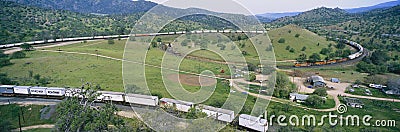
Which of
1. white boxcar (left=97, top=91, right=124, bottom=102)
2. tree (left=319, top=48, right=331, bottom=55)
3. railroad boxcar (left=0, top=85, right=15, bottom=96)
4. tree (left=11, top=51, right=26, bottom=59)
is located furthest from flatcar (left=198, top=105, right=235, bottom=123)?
tree (left=319, top=48, right=331, bottom=55)

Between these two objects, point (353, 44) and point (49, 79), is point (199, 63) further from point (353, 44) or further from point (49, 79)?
point (353, 44)

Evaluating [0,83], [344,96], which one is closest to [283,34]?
[344,96]

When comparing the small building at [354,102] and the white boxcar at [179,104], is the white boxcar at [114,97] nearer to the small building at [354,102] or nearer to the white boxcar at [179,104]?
the white boxcar at [179,104]

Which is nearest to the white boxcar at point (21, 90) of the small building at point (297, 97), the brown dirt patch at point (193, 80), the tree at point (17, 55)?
the brown dirt patch at point (193, 80)

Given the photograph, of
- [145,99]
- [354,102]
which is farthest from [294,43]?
[145,99]

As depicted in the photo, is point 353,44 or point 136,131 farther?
point 353,44

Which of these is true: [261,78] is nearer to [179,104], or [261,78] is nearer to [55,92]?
[179,104]

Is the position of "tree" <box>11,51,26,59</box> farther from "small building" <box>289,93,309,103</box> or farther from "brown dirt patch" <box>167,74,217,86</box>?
"small building" <box>289,93,309,103</box>
